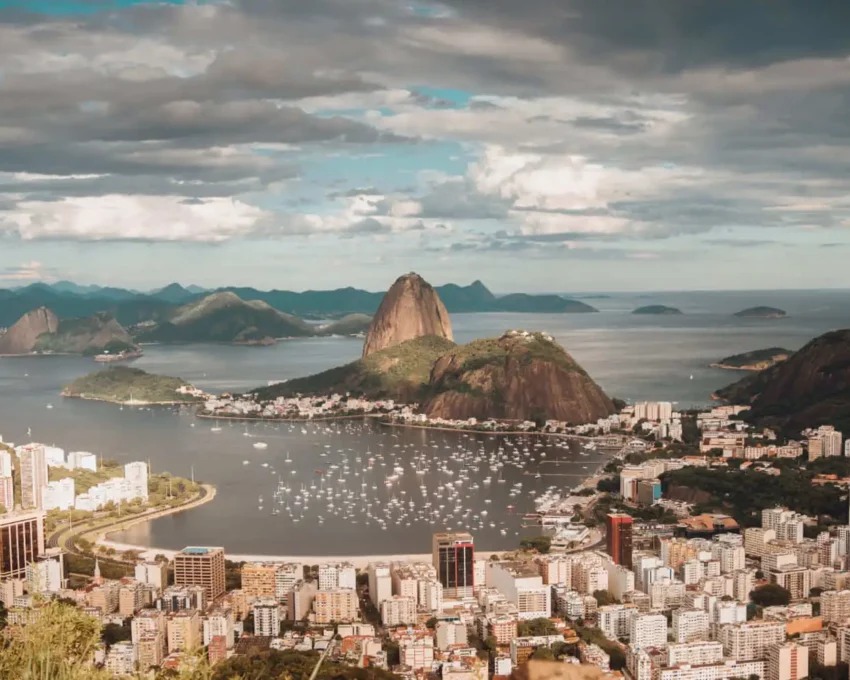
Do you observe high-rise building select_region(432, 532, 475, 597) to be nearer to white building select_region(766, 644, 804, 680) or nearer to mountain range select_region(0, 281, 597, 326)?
white building select_region(766, 644, 804, 680)

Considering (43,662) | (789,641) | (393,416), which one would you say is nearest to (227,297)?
(393,416)

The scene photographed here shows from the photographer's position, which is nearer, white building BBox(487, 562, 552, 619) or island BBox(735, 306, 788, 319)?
white building BBox(487, 562, 552, 619)

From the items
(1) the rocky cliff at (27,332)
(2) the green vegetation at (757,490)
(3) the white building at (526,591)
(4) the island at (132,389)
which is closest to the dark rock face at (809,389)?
(2) the green vegetation at (757,490)

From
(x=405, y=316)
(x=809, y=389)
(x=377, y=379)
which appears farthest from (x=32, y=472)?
(x=405, y=316)

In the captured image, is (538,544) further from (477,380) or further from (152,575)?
(477,380)

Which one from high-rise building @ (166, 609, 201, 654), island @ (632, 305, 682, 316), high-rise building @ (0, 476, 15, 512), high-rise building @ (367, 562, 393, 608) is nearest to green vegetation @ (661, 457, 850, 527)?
high-rise building @ (367, 562, 393, 608)

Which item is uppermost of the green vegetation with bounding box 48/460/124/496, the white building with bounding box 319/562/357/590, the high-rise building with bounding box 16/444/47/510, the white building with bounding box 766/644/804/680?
the high-rise building with bounding box 16/444/47/510
